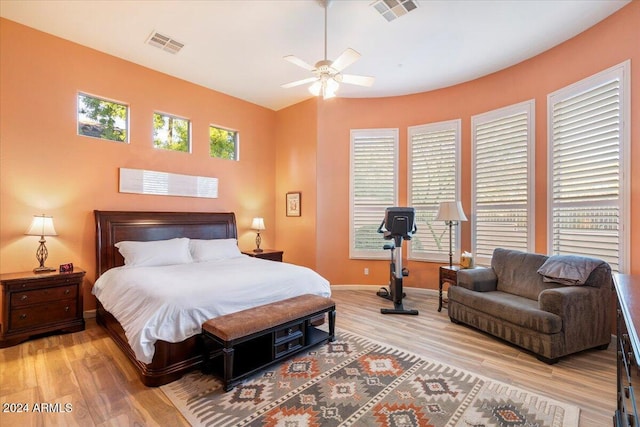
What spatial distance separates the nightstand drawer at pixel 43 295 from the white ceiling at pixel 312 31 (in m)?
3.05

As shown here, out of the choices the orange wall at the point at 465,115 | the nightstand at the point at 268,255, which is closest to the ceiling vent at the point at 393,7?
the orange wall at the point at 465,115

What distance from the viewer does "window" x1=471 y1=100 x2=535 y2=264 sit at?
3986 mm

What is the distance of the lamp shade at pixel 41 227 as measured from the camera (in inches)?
127

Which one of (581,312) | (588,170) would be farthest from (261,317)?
(588,170)

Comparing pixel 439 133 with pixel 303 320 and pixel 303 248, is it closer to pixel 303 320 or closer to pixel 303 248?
pixel 303 248

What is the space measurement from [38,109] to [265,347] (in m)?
3.91

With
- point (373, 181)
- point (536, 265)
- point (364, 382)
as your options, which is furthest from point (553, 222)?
point (364, 382)

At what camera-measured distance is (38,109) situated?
355cm

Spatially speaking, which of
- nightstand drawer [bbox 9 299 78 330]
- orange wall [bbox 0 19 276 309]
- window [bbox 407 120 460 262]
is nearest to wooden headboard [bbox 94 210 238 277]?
orange wall [bbox 0 19 276 309]

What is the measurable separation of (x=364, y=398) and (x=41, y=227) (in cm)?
379

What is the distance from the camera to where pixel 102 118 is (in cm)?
407

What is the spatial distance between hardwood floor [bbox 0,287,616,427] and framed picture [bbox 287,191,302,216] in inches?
97.9

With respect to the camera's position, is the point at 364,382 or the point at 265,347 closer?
the point at 364,382

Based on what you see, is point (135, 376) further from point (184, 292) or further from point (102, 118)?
point (102, 118)
